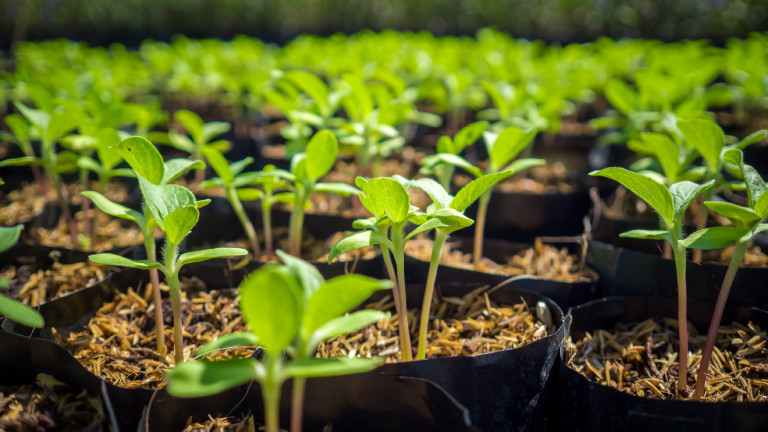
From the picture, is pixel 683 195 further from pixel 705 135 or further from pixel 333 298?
pixel 333 298

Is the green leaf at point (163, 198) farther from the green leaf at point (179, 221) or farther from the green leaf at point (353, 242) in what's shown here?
the green leaf at point (353, 242)

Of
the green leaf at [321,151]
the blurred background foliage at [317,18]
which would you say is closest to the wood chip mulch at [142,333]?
the green leaf at [321,151]

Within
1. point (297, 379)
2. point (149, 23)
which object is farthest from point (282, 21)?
point (297, 379)

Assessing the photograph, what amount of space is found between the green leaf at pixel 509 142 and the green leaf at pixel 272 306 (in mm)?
710

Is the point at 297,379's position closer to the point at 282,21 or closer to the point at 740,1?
the point at 740,1

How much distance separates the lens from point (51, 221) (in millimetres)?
1705

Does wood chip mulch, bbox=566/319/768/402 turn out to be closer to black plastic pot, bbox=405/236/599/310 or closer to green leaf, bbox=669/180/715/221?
black plastic pot, bbox=405/236/599/310

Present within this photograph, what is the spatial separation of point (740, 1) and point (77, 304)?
7471 millimetres

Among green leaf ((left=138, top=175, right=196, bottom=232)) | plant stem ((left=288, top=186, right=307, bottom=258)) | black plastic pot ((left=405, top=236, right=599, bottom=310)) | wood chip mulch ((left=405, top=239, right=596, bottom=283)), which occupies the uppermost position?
green leaf ((left=138, top=175, right=196, bottom=232))

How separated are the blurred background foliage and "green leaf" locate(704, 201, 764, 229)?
667cm

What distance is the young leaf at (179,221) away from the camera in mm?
813

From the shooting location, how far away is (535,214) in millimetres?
1815

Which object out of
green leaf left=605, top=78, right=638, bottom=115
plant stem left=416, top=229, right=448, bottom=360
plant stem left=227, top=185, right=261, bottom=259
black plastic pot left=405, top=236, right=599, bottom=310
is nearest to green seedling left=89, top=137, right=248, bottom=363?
plant stem left=227, top=185, right=261, bottom=259

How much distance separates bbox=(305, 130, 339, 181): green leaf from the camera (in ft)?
3.76
